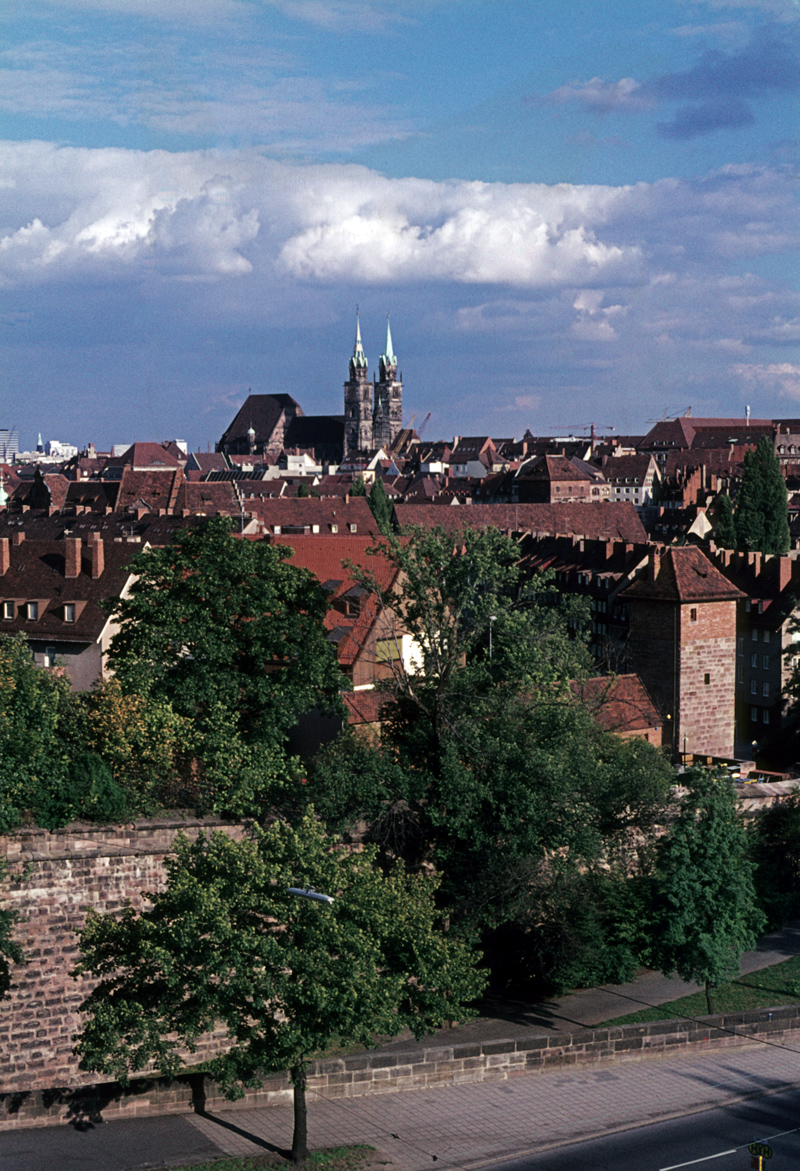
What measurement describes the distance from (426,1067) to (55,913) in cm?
966

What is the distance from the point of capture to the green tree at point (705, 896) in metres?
37.5

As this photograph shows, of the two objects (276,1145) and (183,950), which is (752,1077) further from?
(183,950)

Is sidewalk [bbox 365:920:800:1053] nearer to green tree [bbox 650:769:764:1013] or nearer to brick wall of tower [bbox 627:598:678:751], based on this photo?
green tree [bbox 650:769:764:1013]

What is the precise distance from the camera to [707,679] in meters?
59.9

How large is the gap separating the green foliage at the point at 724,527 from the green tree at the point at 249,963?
81.1 m

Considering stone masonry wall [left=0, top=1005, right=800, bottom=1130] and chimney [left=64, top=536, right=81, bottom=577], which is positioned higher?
chimney [left=64, top=536, right=81, bottom=577]

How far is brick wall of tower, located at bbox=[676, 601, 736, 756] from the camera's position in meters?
59.2

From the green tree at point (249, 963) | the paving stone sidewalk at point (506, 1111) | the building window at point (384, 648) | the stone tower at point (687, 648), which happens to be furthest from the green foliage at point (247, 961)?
the stone tower at point (687, 648)

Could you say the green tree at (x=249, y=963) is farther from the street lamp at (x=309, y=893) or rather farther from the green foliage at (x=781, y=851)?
the green foliage at (x=781, y=851)

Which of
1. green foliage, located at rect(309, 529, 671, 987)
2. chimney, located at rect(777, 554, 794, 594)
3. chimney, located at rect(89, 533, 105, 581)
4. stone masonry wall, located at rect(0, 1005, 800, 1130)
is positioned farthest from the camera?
chimney, located at rect(777, 554, 794, 594)

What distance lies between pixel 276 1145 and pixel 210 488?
92.4m

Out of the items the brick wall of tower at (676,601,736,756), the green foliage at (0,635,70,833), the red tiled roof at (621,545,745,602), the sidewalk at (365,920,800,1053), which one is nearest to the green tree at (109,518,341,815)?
the green foliage at (0,635,70,833)

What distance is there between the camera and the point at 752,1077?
32656 mm

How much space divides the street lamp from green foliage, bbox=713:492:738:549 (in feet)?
267
